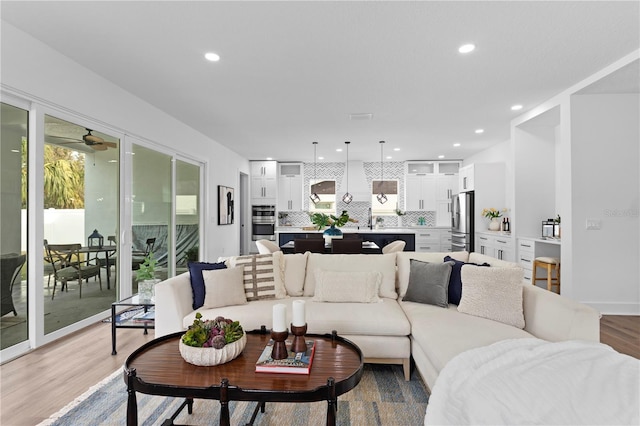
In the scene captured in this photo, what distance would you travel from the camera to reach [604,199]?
412 cm

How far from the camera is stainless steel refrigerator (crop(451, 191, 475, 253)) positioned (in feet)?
23.0

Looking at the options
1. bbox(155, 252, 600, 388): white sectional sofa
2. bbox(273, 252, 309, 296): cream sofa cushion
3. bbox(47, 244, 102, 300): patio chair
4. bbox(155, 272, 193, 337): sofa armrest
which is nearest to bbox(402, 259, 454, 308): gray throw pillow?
bbox(155, 252, 600, 388): white sectional sofa

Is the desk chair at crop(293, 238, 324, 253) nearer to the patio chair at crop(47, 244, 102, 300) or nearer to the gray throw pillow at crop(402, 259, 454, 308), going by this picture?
the gray throw pillow at crop(402, 259, 454, 308)

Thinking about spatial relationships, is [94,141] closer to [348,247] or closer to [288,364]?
[348,247]

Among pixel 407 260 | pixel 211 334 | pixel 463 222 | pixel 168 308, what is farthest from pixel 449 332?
pixel 463 222

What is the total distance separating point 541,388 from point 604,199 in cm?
384

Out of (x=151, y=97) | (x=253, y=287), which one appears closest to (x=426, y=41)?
(x=253, y=287)

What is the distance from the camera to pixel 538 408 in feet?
4.15

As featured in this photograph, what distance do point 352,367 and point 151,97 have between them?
416 centimetres

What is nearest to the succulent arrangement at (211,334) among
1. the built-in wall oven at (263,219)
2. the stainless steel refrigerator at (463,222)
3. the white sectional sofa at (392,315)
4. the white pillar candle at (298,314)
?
the white pillar candle at (298,314)

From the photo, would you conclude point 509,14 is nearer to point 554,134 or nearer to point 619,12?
point 619,12

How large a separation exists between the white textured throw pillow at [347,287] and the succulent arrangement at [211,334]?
123cm

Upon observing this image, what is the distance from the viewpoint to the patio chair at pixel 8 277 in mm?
2820

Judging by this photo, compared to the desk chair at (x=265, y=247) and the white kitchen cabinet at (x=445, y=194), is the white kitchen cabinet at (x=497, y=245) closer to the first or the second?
the white kitchen cabinet at (x=445, y=194)
